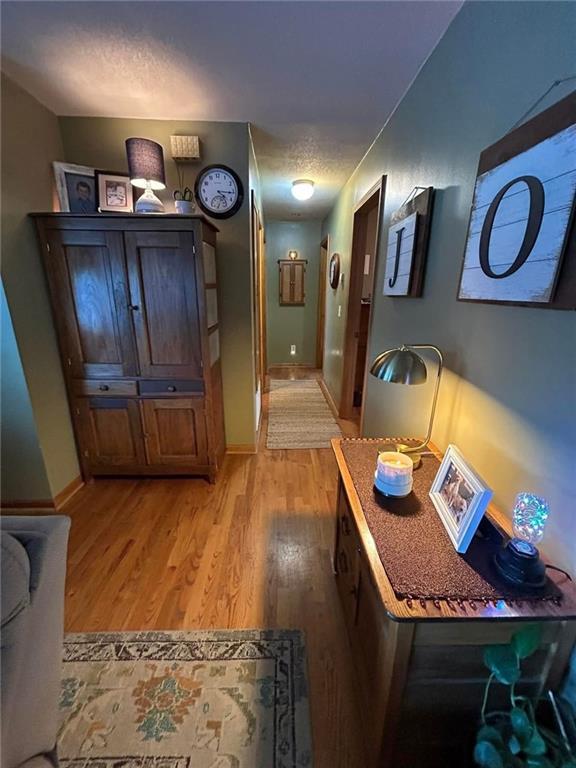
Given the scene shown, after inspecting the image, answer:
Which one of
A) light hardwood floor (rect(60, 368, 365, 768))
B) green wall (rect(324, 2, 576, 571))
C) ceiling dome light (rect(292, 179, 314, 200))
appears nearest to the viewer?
green wall (rect(324, 2, 576, 571))

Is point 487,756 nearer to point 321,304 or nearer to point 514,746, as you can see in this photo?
point 514,746

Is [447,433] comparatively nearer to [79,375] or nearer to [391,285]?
[391,285]

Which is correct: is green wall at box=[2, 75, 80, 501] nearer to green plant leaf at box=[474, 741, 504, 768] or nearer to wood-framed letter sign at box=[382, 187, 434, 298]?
wood-framed letter sign at box=[382, 187, 434, 298]

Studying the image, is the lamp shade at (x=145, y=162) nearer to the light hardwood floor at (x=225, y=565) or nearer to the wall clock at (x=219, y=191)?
the wall clock at (x=219, y=191)

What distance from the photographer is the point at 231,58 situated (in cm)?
144

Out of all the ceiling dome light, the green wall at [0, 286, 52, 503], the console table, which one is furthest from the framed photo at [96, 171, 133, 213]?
the console table

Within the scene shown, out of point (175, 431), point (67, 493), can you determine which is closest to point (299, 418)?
point (175, 431)

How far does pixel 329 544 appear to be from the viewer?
5.74 feet

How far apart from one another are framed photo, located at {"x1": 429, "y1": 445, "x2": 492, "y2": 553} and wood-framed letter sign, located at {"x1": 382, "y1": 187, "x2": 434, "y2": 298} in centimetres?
90

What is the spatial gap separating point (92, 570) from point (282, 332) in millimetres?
4512

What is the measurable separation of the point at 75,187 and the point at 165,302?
3.25 ft

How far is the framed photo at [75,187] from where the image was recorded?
1957 millimetres

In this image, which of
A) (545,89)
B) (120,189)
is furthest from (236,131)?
(545,89)

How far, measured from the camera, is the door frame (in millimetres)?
4738
